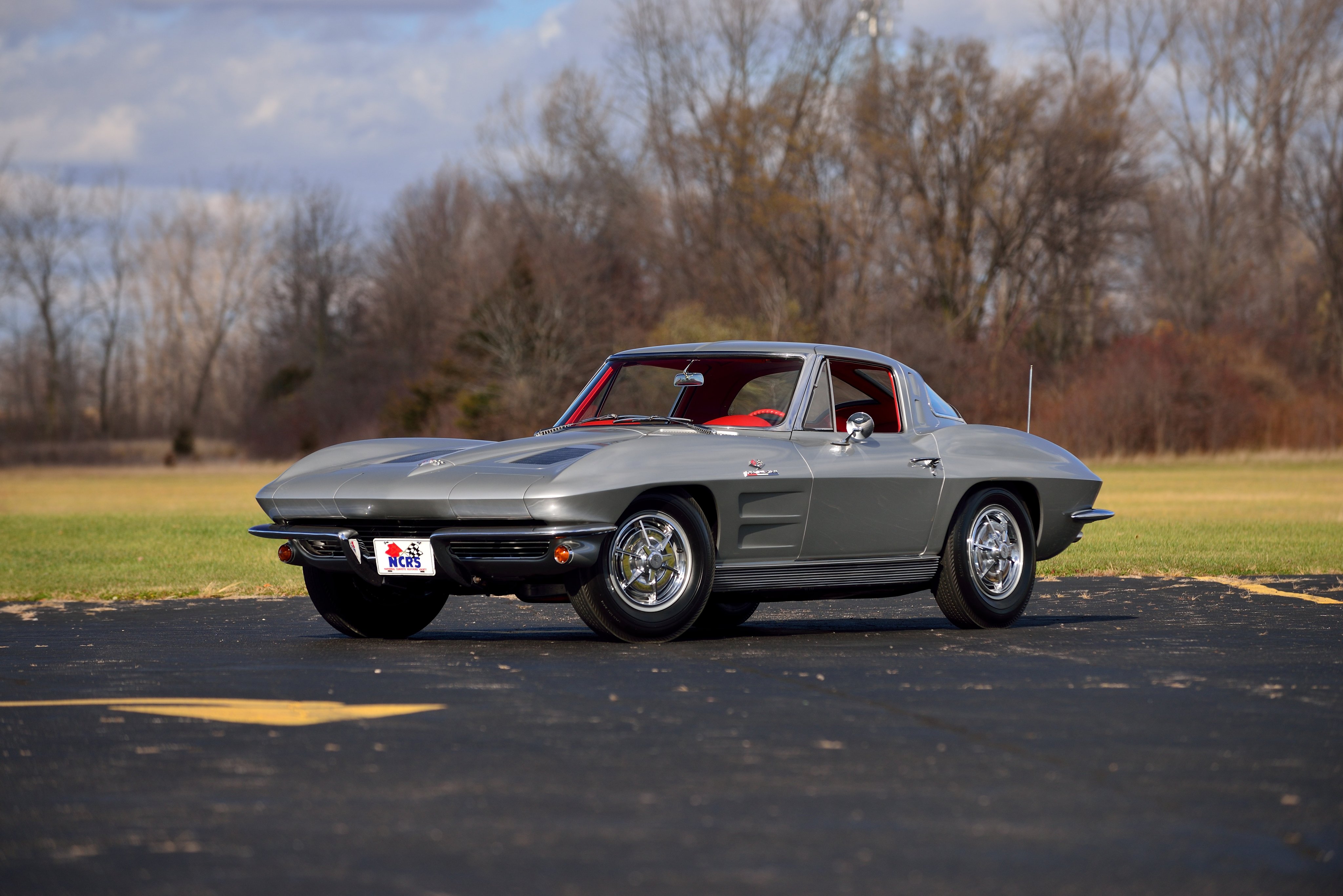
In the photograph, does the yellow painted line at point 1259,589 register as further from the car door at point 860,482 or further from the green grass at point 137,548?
the green grass at point 137,548

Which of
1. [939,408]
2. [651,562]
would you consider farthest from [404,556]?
[939,408]

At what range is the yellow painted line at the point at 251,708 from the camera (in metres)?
6.14

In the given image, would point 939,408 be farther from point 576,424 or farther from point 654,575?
point 654,575

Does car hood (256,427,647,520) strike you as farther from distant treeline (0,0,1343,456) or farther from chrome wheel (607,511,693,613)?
distant treeline (0,0,1343,456)

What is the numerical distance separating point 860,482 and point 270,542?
13284 millimetres

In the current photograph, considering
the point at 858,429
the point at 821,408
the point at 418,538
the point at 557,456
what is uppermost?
the point at 821,408

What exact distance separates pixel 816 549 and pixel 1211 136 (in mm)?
58252

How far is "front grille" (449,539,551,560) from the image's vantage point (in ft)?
26.2

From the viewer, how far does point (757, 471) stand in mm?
8836

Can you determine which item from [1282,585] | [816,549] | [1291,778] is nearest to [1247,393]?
[1282,585]

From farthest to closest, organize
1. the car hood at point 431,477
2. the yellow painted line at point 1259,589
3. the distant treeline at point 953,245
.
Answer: the distant treeline at point 953,245 < the yellow painted line at point 1259,589 < the car hood at point 431,477

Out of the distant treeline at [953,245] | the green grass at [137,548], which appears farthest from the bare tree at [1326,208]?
the green grass at [137,548]

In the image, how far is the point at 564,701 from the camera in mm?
6520

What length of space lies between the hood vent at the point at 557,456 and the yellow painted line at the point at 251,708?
6.78ft
